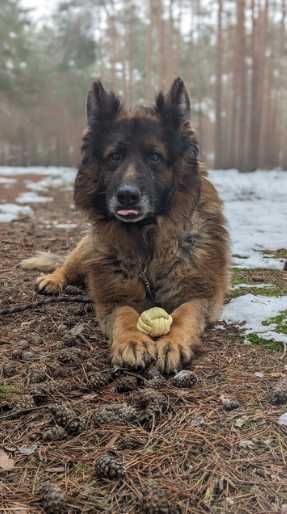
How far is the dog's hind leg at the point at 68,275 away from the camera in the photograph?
4.32m

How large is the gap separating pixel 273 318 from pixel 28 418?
6.08ft

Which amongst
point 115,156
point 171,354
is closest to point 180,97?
point 115,156

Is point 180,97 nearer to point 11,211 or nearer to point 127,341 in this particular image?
point 127,341

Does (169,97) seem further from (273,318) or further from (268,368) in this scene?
(268,368)

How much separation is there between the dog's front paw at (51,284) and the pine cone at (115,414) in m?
2.23

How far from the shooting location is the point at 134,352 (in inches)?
105

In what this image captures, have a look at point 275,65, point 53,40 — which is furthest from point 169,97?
point 53,40

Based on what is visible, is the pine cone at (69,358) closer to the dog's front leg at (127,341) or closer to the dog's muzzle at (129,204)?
the dog's front leg at (127,341)

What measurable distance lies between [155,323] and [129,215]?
35.8 inches

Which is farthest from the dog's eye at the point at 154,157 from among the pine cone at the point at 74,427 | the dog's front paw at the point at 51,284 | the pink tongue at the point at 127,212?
the pine cone at the point at 74,427

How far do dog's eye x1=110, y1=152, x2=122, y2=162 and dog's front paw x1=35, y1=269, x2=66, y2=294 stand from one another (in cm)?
132

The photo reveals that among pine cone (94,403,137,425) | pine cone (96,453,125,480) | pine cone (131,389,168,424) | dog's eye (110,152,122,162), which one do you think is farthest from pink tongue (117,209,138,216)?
pine cone (96,453,125,480)

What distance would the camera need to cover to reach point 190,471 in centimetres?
178

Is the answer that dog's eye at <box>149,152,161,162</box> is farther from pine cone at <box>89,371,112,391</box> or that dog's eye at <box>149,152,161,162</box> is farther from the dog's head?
pine cone at <box>89,371,112,391</box>
